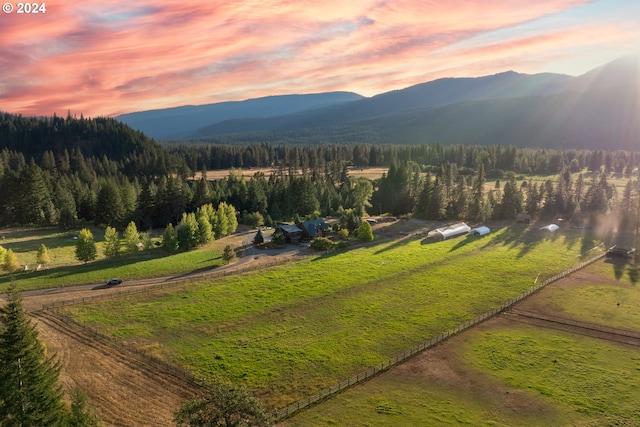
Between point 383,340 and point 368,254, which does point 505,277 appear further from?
point 383,340

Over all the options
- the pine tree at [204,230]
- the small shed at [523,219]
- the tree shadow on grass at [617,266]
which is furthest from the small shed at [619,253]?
the pine tree at [204,230]

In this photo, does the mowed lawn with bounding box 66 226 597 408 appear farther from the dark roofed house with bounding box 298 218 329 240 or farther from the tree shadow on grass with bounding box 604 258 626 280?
the dark roofed house with bounding box 298 218 329 240

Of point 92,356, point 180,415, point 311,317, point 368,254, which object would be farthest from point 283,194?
point 180,415

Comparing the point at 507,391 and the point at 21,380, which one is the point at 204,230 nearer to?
the point at 21,380

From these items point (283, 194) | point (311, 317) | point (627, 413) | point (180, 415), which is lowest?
point (627, 413)

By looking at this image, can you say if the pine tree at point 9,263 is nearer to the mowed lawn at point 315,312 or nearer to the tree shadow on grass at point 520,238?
the mowed lawn at point 315,312

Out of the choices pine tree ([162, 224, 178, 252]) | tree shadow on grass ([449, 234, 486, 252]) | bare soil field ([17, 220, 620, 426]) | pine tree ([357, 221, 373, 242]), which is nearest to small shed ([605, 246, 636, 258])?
tree shadow on grass ([449, 234, 486, 252])
